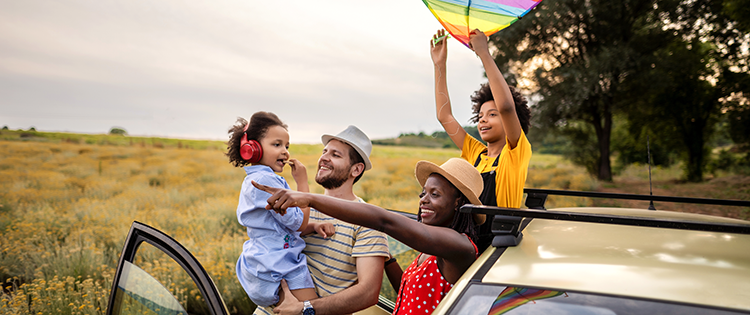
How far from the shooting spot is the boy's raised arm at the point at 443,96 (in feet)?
9.71

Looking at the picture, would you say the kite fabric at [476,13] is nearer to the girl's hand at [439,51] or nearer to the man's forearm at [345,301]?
the girl's hand at [439,51]

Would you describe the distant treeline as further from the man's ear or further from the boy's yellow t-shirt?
the boy's yellow t-shirt

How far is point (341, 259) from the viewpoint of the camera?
2297 mm

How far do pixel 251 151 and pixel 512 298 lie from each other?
1.58m

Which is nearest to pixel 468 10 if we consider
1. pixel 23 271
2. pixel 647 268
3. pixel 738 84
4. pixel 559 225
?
pixel 559 225

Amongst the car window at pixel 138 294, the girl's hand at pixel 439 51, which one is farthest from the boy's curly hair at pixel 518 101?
the car window at pixel 138 294

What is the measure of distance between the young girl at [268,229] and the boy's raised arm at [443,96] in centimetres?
125

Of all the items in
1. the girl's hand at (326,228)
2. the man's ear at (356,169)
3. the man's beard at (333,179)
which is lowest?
the girl's hand at (326,228)

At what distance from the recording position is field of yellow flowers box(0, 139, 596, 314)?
4.68 m

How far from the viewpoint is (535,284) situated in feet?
4.16

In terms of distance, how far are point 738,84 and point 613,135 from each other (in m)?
22.6

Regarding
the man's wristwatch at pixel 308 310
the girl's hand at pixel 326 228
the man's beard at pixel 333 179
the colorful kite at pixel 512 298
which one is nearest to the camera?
the colorful kite at pixel 512 298

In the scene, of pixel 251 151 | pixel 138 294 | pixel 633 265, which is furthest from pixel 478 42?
pixel 138 294

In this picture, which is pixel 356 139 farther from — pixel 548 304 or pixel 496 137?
pixel 548 304
